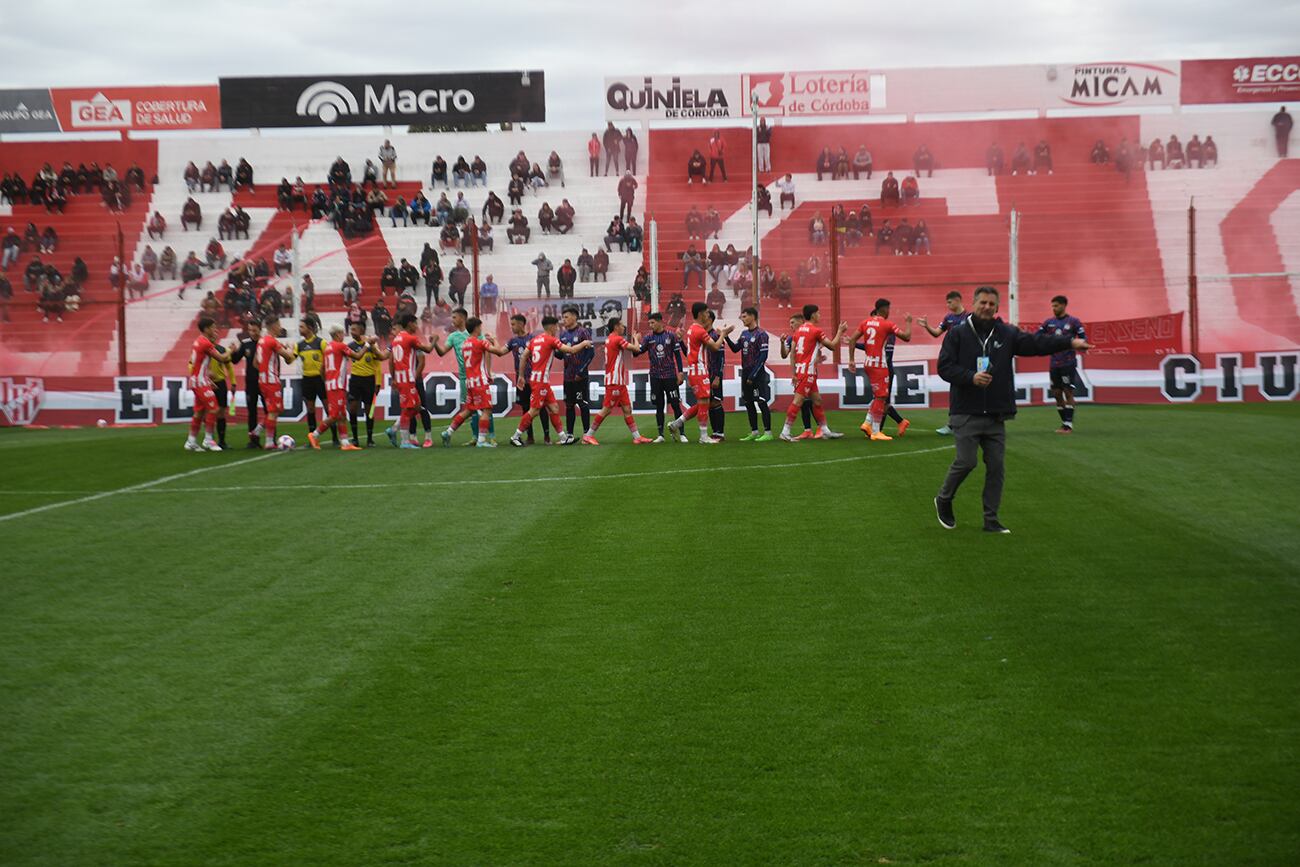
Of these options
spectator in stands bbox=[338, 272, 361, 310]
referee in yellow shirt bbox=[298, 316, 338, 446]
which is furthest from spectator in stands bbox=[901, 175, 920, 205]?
referee in yellow shirt bbox=[298, 316, 338, 446]

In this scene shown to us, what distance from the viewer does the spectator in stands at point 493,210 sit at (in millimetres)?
43406

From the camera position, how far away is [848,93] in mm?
47281

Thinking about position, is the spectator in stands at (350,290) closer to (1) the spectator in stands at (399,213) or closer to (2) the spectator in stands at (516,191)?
(1) the spectator in stands at (399,213)

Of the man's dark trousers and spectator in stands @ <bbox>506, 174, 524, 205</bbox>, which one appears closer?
the man's dark trousers

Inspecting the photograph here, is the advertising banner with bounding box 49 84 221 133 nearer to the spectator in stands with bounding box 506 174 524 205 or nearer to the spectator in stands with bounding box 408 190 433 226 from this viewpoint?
the spectator in stands with bounding box 408 190 433 226

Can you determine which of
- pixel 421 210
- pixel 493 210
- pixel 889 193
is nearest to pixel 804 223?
pixel 889 193

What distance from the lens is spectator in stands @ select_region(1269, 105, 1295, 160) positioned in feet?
148

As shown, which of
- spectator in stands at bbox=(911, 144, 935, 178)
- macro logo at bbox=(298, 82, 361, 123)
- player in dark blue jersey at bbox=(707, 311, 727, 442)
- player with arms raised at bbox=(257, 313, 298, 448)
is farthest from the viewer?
macro logo at bbox=(298, 82, 361, 123)

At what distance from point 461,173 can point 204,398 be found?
26893mm

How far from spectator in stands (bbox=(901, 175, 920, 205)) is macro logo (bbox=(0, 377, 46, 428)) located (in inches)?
1087

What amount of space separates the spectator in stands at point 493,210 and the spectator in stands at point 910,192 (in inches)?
536

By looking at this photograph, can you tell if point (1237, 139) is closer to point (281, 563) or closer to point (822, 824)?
point (281, 563)

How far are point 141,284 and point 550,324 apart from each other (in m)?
26.0

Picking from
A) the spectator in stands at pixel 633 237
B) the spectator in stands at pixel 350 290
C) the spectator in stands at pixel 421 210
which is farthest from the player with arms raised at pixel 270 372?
the spectator in stands at pixel 421 210
